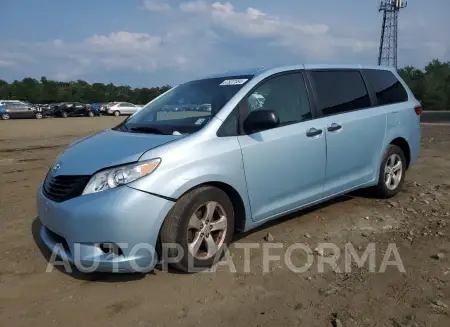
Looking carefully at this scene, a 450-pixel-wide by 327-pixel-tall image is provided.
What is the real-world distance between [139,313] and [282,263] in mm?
1320

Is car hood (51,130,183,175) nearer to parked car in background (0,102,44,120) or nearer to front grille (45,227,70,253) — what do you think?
front grille (45,227,70,253)

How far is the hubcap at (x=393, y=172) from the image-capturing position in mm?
5266

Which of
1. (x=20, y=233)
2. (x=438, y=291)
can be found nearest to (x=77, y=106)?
(x=20, y=233)

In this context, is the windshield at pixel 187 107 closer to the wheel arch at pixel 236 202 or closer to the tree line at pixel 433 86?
the wheel arch at pixel 236 202

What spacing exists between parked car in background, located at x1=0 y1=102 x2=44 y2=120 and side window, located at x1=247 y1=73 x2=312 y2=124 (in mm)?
35919

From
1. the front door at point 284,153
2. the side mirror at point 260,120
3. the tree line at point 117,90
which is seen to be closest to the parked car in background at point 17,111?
the tree line at point 117,90

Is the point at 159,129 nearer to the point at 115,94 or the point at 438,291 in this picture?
the point at 438,291

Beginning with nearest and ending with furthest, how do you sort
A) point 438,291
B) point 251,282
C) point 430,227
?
1. point 438,291
2. point 251,282
3. point 430,227

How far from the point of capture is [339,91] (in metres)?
4.63

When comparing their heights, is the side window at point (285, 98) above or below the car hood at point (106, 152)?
above

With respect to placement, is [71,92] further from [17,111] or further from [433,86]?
[433,86]

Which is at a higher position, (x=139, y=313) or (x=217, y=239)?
(x=217, y=239)

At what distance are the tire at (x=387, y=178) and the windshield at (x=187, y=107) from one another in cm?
228

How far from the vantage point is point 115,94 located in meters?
73.0
